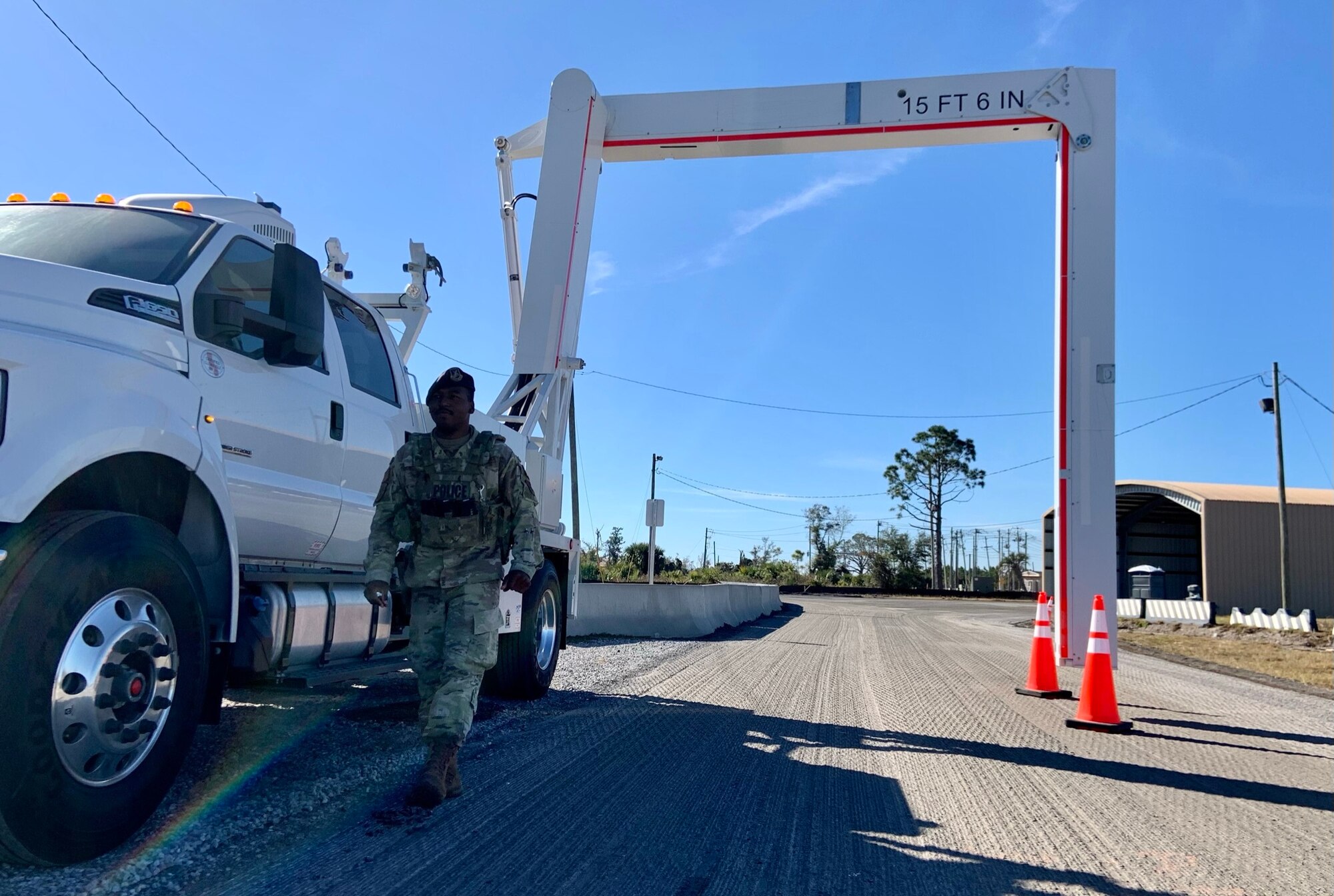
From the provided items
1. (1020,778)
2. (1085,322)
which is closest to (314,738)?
(1020,778)

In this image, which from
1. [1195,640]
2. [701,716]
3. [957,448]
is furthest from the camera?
[957,448]

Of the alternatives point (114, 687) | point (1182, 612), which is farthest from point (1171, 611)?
point (114, 687)

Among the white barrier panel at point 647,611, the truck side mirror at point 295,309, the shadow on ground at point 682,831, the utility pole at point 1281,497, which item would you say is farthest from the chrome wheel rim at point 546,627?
the utility pole at point 1281,497

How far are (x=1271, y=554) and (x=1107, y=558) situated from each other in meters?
37.6

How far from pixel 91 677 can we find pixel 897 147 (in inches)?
360

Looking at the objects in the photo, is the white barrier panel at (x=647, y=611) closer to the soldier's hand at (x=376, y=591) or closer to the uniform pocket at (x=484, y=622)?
the uniform pocket at (x=484, y=622)

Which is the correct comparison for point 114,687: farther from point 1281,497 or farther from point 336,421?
point 1281,497

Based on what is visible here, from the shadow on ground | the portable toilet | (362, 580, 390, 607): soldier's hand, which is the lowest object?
the shadow on ground

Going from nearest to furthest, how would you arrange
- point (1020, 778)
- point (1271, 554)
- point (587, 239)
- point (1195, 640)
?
point (1020, 778), point (587, 239), point (1195, 640), point (1271, 554)

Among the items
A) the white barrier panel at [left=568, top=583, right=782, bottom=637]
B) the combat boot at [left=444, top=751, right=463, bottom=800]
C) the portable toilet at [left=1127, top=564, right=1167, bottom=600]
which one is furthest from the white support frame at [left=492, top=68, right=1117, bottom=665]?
the portable toilet at [left=1127, top=564, right=1167, bottom=600]

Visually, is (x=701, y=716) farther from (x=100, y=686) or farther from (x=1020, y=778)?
(x=100, y=686)

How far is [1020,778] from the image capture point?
17.0 feet

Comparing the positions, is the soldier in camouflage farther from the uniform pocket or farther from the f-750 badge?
the f-750 badge

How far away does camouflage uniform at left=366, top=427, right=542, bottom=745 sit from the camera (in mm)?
4258
